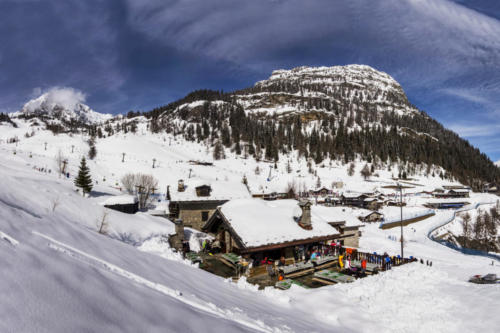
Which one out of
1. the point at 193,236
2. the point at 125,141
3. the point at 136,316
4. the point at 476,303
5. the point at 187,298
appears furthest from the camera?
the point at 125,141

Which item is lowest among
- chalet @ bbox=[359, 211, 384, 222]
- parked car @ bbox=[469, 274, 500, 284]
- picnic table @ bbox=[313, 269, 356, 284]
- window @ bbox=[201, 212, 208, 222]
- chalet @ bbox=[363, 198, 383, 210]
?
chalet @ bbox=[359, 211, 384, 222]

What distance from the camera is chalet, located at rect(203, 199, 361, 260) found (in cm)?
1797

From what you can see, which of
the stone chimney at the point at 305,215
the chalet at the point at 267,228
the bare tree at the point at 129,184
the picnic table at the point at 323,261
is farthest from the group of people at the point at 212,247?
the bare tree at the point at 129,184

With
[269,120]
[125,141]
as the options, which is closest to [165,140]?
[125,141]

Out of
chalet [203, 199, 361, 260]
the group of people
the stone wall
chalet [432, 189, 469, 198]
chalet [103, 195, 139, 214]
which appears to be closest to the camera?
chalet [203, 199, 361, 260]

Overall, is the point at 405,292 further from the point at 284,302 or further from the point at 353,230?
the point at 353,230

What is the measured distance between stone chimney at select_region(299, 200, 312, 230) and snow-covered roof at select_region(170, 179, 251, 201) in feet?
50.6

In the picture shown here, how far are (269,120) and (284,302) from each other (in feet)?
591

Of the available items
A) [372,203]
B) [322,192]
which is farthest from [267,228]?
[322,192]

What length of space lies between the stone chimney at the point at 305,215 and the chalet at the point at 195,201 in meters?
15.1

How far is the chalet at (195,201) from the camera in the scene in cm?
3225

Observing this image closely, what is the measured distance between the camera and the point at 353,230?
29.9m

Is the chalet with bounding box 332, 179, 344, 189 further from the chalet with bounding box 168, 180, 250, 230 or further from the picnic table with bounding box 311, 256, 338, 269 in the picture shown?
the picnic table with bounding box 311, 256, 338, 269

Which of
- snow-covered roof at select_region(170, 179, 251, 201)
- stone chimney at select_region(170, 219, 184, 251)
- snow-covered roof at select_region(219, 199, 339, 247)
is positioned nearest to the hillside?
snow-covered roof at select_region(170, 179, 251, 201)
